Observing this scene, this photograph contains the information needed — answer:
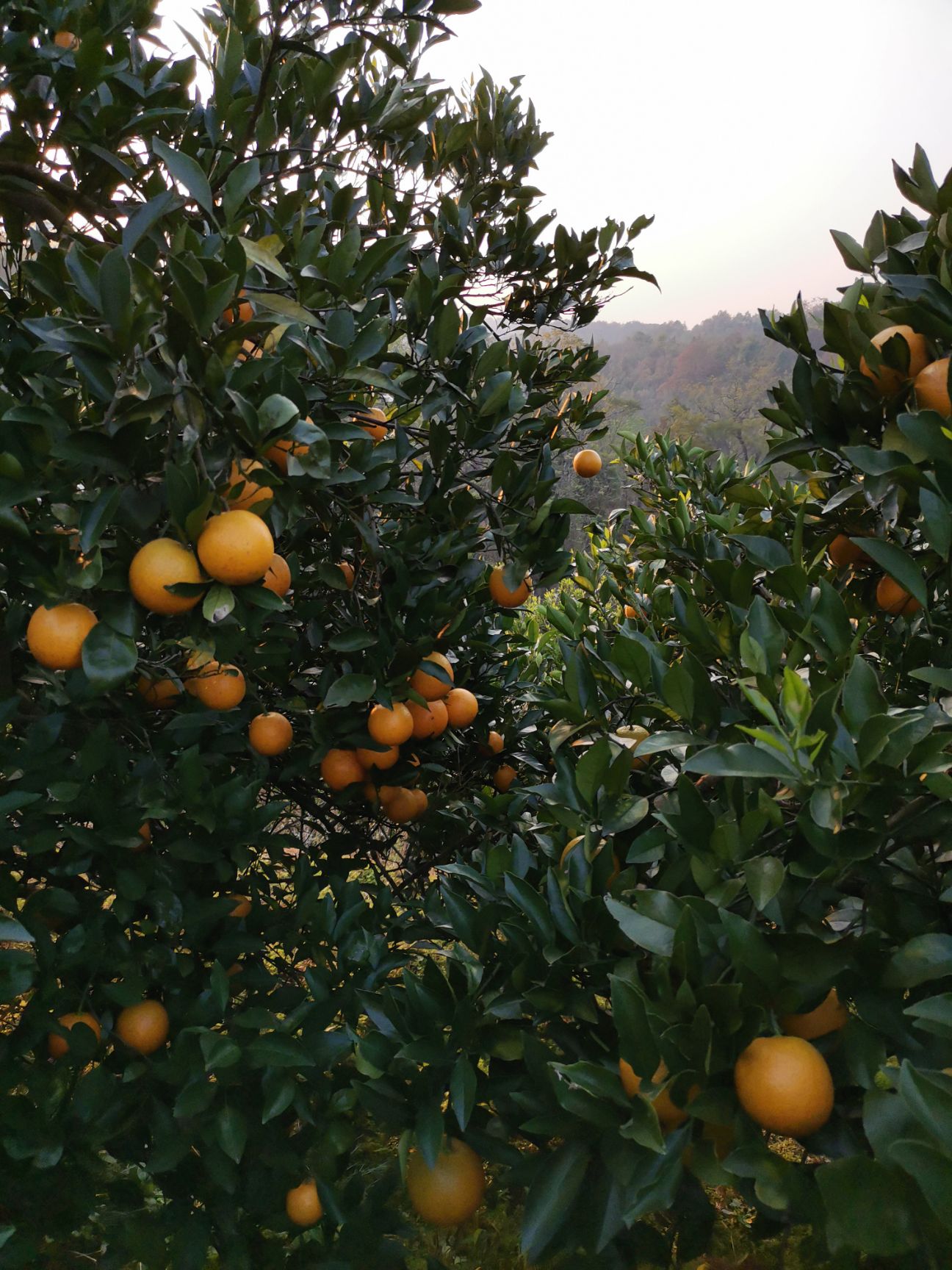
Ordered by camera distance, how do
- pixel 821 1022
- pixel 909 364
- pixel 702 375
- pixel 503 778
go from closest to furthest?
pixel 821 1022 < pixel 909 364 < pixel 503 778 < pixel 702 375

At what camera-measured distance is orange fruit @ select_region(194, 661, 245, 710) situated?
1.23 metres

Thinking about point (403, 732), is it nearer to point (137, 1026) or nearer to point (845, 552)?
point (137, 1026)

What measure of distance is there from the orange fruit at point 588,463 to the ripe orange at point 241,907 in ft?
→ 6.02

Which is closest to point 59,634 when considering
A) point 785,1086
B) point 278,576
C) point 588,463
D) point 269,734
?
point 278,576

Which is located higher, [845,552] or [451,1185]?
[845,552]

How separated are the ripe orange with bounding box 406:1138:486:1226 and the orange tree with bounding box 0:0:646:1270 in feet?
0.31

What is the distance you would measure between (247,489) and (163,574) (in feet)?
0.55

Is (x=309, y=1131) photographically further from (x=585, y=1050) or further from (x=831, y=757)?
(x=831, y=757)

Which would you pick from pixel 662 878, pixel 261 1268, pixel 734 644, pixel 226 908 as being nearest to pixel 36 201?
pixel 226 908

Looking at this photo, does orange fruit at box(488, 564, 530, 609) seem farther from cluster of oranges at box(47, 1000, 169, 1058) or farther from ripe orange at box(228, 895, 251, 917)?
cluster of oranges at box(47, 1000, 169, 1058)

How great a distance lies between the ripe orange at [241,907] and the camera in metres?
1.28

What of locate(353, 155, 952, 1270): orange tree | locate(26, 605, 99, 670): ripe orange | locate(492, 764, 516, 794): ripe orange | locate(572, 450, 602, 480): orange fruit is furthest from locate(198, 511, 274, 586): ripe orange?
locate(572, 450, 602, 480): orange fruit

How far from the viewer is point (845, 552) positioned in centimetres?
128

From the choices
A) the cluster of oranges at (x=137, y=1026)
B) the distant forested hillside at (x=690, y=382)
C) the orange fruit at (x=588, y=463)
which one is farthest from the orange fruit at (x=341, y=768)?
A: the distant forested hillside at (x=690, y=382)
